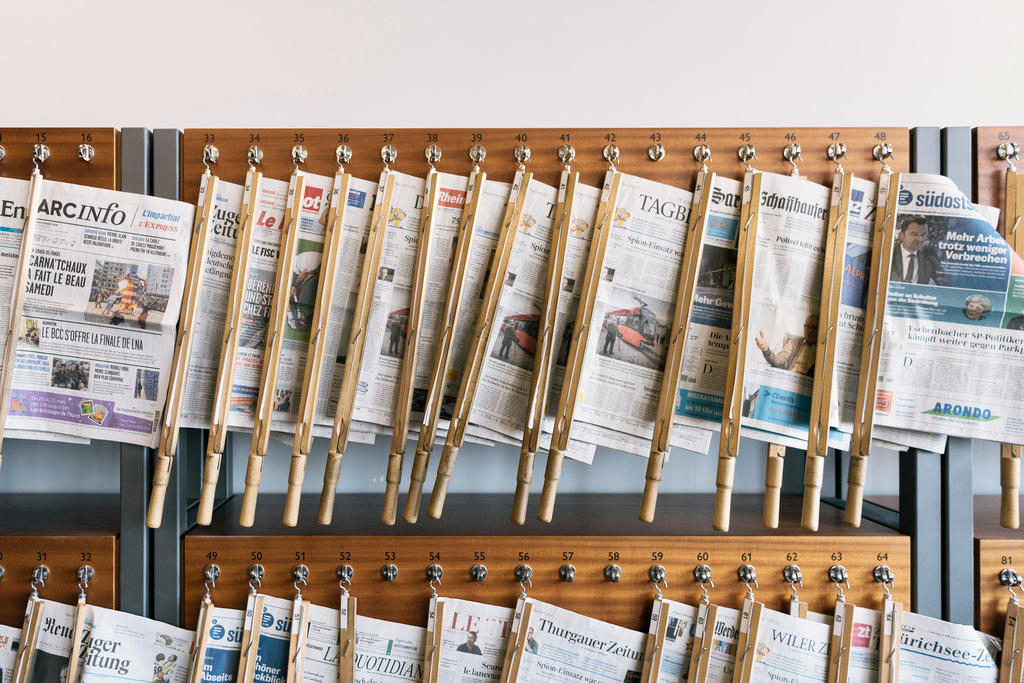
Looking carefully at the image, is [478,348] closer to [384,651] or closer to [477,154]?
[477,154]

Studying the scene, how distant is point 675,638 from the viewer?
1.03m

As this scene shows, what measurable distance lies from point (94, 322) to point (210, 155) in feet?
1.03

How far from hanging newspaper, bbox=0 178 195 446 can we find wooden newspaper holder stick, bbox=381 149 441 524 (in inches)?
14.2

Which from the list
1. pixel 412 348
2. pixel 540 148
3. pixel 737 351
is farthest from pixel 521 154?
pixel 737 351

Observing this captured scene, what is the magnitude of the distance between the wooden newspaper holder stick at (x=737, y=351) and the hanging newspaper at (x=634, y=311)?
56 mm

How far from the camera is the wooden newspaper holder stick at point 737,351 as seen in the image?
99 cm

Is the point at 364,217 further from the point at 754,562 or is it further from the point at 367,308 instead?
the point at 754,562

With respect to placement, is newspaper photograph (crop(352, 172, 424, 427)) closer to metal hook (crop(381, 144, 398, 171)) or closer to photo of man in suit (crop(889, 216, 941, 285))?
metal hook (crop(381, 144, 398, 171))

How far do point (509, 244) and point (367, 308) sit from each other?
244mm

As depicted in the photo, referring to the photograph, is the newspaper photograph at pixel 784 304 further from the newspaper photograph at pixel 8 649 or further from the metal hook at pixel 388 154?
the newspaper photograph at pixel 8 649

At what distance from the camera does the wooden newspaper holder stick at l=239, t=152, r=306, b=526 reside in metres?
1.00
